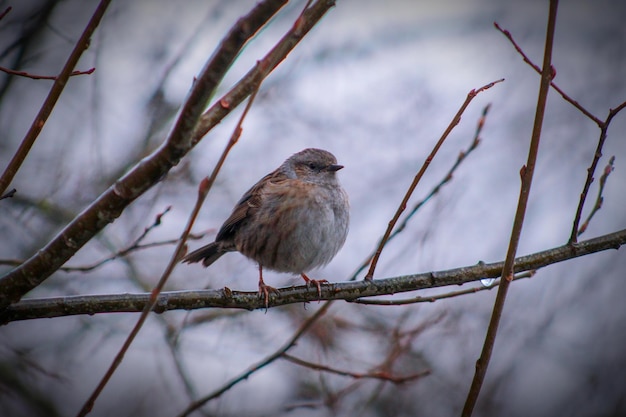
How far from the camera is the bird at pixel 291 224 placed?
16.5ft

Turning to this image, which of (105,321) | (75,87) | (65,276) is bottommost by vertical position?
(105,321)

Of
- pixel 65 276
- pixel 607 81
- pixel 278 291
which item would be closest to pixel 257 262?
pixel 278 291

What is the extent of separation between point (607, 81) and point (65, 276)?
8222mm

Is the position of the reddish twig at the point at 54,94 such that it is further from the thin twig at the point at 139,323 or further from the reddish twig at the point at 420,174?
the reddish twig at the point at 420,174

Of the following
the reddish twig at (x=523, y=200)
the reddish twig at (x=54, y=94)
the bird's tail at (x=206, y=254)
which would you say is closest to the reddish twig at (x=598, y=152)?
the reddish twig at (x=523, y=200)

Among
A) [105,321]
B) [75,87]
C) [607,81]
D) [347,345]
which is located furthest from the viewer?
[607,81]

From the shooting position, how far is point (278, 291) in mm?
3953

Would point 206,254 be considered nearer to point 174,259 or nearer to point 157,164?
point 157,164

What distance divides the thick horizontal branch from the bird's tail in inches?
70.5

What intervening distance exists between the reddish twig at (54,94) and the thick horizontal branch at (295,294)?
75 cm

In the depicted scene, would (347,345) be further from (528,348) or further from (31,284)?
(31,284)

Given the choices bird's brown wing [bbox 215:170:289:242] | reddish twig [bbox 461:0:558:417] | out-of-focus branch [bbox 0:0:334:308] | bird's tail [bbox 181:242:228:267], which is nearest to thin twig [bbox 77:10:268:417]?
out-of-focus branch [bbox 0:0:334:308]

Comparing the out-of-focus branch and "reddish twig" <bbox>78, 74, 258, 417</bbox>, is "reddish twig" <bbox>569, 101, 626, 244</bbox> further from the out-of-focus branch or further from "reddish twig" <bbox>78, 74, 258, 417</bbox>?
"reddish twig" <bbox>78, 74, 258, 417</bbox>

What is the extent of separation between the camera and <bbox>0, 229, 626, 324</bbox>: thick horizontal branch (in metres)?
2.98
